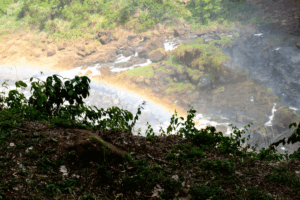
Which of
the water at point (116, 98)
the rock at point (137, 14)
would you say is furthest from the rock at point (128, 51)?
the rock at point (137, 14)

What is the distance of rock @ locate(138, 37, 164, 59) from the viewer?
520 inches

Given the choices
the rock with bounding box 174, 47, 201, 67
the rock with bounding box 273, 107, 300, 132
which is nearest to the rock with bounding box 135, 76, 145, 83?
the rock with bounding box 174, 47, 201, 67

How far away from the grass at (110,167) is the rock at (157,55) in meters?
10.7

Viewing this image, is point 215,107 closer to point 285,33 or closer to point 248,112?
point 248,112

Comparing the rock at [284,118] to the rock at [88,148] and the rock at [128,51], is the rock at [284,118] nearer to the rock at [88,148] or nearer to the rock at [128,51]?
the rock at [128,51]

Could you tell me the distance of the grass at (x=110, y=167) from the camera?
1411 mm

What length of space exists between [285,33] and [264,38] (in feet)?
4.05

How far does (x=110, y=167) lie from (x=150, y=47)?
486 inches

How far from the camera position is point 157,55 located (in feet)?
42.3

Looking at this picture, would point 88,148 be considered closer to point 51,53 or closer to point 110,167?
point 110,167

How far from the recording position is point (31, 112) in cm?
228

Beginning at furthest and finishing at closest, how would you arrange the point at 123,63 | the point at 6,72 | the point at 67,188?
the point at 123,63
the point at 6,72
the point at 67,188

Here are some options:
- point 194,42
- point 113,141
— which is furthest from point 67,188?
point 194,42

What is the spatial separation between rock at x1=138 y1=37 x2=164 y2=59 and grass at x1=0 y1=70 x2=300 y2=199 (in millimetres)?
11102
